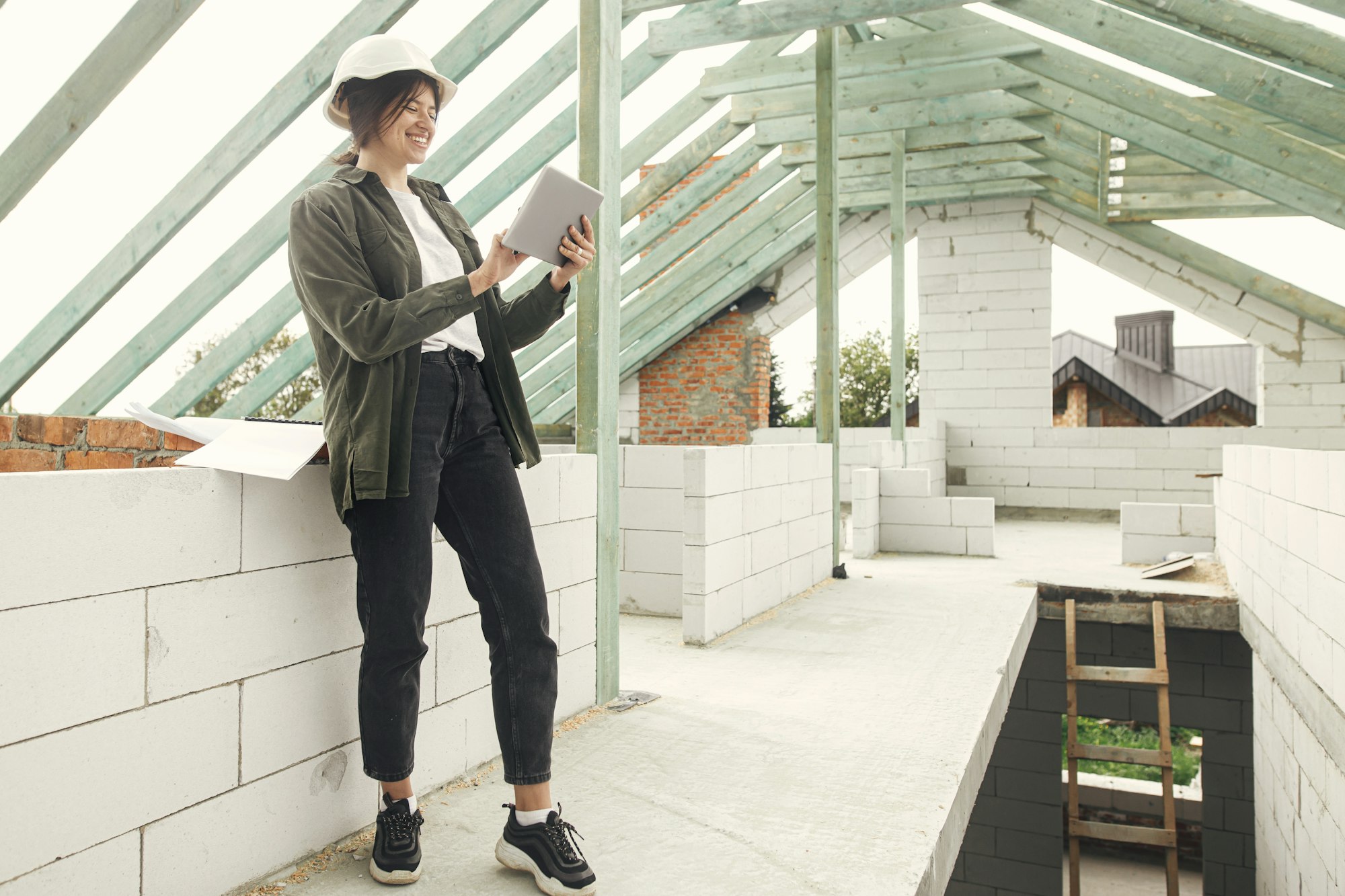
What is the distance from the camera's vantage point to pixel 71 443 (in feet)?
8.32

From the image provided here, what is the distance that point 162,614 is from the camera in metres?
1.34

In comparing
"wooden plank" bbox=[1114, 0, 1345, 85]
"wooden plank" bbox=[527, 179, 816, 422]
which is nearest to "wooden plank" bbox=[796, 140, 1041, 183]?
"wooden plank" bbox=[527, 179, 816, 422]

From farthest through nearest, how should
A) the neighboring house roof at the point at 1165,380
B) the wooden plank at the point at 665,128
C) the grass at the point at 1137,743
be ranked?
the neighboring house roof at the point at 1165,380
the grass at the point at 1137,743
the wooden plank at the point at 665,128

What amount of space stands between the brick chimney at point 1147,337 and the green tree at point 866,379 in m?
6.13

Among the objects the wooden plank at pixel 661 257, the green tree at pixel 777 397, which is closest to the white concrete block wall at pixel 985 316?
the wooden plank at pixel 661 257

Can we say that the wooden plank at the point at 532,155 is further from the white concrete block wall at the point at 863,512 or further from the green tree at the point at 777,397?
the green tree at the point at 777,397

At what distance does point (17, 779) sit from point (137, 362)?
8.49 ft

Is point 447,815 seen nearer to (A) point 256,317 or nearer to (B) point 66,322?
(B) point 66,322

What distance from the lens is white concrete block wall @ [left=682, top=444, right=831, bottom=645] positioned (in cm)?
342

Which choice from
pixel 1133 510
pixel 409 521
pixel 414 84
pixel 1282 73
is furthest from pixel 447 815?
pixel 1133 510

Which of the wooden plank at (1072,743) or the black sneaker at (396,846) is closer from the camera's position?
the black sneaker at (396,846)

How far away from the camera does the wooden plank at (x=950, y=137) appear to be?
6207 millimetres

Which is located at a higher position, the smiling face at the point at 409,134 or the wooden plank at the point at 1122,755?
the smiling face at the point at 409,134

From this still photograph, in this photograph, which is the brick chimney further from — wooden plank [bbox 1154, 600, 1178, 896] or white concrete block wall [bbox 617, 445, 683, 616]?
white concrete block wall [bbox 617, 445, 683, 616]
